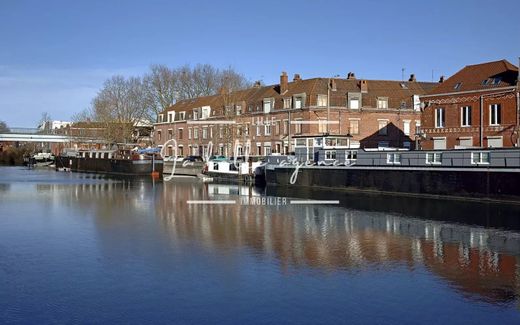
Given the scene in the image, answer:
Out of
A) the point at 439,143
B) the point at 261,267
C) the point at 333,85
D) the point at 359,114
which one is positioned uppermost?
the point at 333,85

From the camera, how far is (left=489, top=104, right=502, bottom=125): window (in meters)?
50.1

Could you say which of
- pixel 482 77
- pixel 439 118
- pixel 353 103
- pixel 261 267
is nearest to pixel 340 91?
pixel 353 103

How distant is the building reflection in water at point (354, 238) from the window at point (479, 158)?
4236 millimetres

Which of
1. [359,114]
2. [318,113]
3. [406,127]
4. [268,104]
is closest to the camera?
[318,113]

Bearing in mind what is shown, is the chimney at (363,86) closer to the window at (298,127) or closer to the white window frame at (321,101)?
the white window frame at (321,101)

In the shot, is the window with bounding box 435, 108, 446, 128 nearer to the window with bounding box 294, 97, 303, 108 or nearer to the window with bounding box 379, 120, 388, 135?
the window with bounding box 379, 120, 388, 135

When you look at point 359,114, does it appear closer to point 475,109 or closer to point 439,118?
point 439,118

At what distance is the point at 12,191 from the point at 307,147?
26.4 m

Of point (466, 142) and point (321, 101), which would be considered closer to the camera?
point (466, 142)

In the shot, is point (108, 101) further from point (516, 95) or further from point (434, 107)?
point (516, 95)

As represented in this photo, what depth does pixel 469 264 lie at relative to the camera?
18.7 meters

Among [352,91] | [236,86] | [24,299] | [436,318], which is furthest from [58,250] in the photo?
[236,86]

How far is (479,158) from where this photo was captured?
3888cm

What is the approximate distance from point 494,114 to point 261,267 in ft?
128
